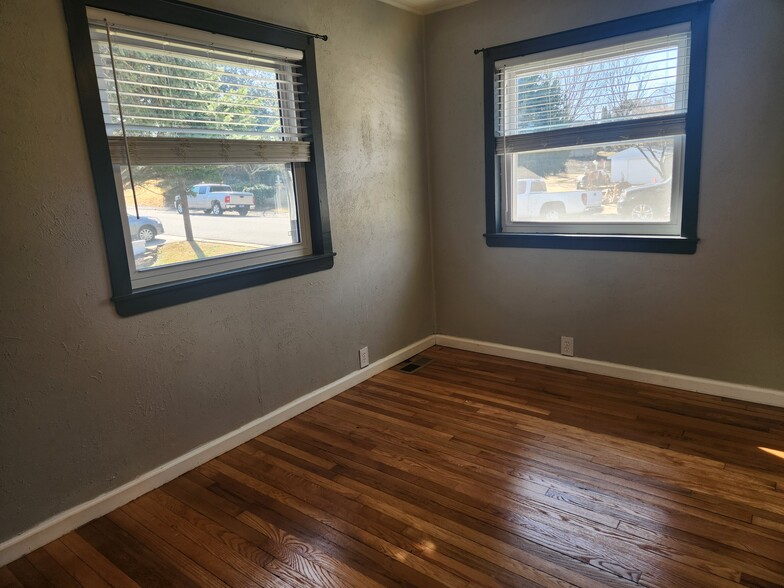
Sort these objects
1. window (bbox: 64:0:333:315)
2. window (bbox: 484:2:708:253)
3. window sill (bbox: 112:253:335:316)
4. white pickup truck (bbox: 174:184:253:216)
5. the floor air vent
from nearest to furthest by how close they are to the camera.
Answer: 1. window (bbox: 64:0:333:315)
2. window sill (bbox: 112:253:335:316)
3. white pickup truck (bbox: 174:184:253:216)
4. window (bbox: 484:2:708:253)
5. the floor air vent

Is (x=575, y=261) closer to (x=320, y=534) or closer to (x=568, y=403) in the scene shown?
(x=568, y=403)

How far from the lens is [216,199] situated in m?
2.66

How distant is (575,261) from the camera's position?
3459mm

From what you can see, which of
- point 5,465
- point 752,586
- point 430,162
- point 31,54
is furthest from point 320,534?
point 430,162

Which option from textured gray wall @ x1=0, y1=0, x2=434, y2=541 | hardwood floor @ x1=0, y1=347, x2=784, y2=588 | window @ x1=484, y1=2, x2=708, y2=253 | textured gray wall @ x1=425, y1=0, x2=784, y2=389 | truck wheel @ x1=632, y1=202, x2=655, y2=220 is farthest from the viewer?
truck wheel @ x1=632, y1=202, x2=655, y2=220

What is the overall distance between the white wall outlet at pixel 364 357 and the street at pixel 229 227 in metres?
0.97

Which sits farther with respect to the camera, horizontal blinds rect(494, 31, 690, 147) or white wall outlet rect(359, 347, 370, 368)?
white wall outlet rect(359, 347, 370, 368)

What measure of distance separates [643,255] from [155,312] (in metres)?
2.84

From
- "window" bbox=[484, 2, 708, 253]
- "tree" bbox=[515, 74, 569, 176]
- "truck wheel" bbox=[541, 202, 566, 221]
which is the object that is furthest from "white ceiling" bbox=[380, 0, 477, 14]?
"truck wheel" bbox=[541, 202, 566, 221]

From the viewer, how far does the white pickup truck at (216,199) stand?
8.34 ft

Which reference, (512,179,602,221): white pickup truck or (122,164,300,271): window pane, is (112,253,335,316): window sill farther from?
(512,179,602,221): white pickup truck

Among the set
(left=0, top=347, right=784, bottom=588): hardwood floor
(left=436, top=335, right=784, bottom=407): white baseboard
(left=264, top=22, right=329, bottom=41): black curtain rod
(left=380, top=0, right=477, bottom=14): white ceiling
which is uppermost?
(left=380, top=0, right=477, bottom=14): white ceiling

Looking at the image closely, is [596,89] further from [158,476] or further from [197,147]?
[158,476]

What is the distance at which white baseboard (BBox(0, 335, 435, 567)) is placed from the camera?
2.03 m
